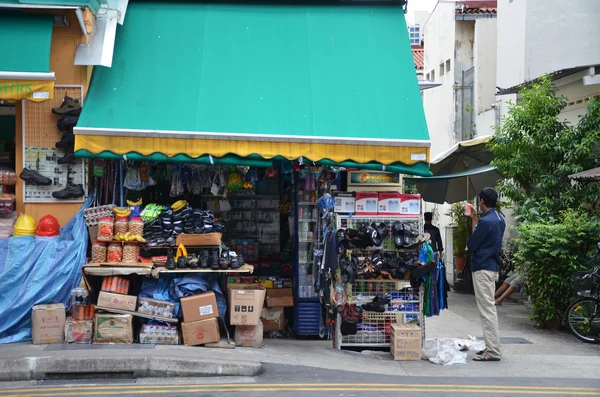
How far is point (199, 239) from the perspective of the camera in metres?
10.2

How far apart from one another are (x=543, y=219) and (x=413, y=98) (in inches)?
161

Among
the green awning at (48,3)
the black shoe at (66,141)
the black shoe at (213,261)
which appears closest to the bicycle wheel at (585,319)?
the black shoe at (213,261)

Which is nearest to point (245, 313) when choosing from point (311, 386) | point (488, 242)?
point (311, 386)

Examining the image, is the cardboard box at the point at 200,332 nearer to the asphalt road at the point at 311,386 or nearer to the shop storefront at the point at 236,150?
the shop storefront at the point at 236,150

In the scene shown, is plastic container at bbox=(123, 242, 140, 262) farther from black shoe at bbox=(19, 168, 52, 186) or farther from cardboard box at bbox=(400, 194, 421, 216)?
cardboard box at bbox=(400, 194, 421, 216)

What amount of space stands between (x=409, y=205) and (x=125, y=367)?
4.35 m

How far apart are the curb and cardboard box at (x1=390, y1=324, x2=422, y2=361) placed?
2.04 m

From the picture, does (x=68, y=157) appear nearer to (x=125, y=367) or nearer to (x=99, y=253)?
(x=99, y=253)

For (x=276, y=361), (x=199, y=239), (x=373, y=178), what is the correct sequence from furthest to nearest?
1. (x=373, y=178)
2. (x=199, y=239)
3. (x=276, y=361)

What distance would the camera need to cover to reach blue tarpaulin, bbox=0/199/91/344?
9.78 metres

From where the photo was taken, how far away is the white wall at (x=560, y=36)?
687 inches

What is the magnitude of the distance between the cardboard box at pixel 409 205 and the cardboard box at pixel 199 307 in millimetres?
2863

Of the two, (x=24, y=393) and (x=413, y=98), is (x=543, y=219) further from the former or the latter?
(x=24, y=393)

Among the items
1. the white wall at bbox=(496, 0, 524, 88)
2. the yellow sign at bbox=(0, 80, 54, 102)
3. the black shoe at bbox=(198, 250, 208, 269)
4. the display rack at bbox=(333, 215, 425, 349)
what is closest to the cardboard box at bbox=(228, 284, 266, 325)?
the black shoe at bbox=(198, 250, 208, 269)
